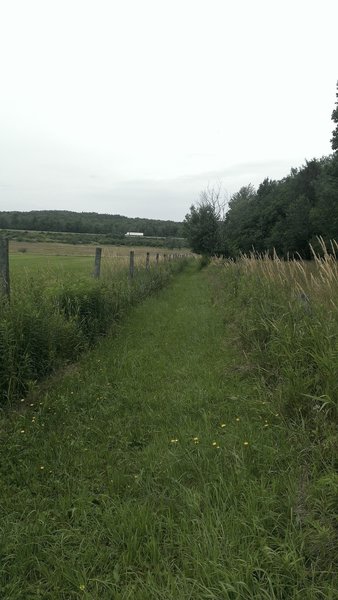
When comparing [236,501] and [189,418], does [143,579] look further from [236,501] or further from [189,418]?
[189,418]

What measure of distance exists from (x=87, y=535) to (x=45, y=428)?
1462mm

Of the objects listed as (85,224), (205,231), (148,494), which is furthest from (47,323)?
(85,224)

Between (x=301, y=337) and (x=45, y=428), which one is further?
(x=301, y=337)

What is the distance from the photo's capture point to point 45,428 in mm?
3559

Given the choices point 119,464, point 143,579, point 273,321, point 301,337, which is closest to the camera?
point 143,579

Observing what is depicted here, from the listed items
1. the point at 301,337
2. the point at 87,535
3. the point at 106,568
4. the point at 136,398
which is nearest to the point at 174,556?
the point at 106,568

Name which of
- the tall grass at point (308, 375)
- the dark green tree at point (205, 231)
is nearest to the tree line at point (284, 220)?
the dark green tree at point (205, 231)

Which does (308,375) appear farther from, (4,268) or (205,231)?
(205,231)

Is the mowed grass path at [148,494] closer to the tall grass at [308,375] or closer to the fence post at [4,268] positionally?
the tall grass at [308,375]

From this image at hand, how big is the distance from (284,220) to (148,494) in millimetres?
52094

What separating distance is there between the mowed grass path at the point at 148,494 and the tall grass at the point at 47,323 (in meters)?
0.30

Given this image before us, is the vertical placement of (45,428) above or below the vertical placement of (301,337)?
below

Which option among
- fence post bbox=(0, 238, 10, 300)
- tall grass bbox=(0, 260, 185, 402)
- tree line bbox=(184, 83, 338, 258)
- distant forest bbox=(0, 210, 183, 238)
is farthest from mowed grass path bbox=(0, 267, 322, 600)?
distant forest bbox=(0, 210, 183, 238)

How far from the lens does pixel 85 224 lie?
90750 millimetres
